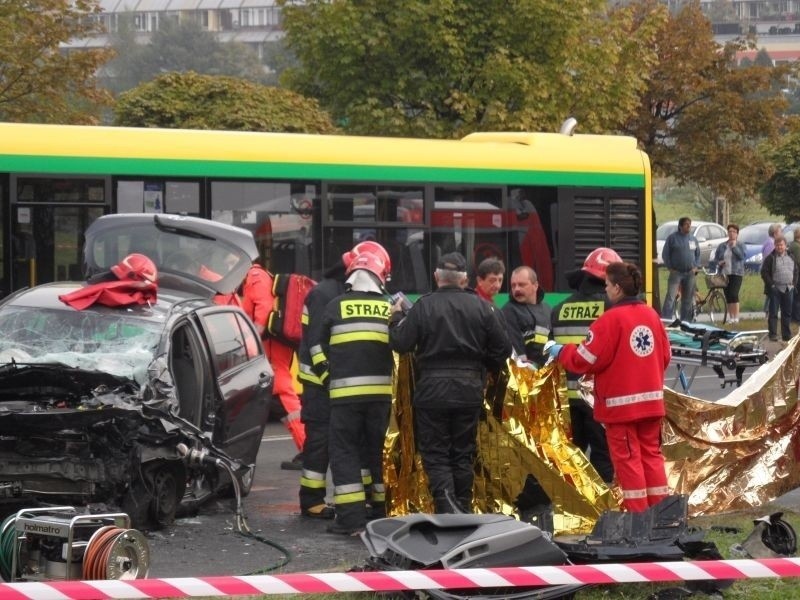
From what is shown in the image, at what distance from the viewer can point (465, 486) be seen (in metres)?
9.31

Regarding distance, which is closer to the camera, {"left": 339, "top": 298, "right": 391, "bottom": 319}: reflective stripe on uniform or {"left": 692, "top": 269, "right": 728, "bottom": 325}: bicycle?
{"left": 339, "top": 298, "right": 391, "bottom": 319}: reflective stripe on uniform

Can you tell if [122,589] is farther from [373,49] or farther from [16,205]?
Result: [373,49]

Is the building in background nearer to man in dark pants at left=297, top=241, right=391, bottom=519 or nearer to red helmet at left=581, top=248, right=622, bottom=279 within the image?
red helmet at left=581, top=248, right=622, bottom=279

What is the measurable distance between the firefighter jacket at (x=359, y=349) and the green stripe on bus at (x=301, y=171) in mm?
6678

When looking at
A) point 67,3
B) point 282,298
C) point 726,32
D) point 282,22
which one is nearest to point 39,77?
point 67,3

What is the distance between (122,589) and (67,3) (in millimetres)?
19586

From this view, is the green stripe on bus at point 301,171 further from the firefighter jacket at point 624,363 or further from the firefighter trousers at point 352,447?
the firefighter jacket at point 624,363

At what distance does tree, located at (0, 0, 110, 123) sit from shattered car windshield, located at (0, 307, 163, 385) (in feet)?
42.6

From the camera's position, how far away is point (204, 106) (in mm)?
21969

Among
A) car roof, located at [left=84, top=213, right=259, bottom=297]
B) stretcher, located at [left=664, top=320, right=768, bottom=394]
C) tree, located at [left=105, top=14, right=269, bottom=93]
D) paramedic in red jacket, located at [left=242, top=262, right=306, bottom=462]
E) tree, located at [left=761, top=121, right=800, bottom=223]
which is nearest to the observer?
car roof, located at [left=84, top=213, right=259, bottom=297]

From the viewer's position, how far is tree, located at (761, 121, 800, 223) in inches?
1358

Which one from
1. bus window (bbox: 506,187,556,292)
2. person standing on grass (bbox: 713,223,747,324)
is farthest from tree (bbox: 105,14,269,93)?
bus window (bbox: 506,187,556,292)

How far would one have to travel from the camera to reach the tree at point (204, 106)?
21672 millimetres

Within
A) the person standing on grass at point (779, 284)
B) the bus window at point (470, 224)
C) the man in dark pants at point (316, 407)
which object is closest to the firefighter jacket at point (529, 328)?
the man in dark pants at point (316, 407)
